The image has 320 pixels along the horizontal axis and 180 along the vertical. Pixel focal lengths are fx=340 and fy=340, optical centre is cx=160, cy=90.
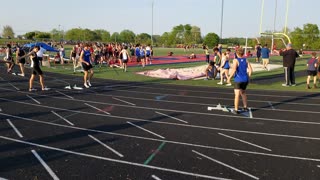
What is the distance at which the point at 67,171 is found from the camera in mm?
5391

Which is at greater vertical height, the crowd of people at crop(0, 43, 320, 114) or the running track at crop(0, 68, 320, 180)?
the crowd of people at crop(0, 43, 320, 114)

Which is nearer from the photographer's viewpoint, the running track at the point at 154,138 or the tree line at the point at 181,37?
the running track at the point at 154,138

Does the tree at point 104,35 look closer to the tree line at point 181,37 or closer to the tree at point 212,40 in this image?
the tree line at point 181,37

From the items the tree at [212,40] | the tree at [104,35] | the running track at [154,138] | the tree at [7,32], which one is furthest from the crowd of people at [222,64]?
the tree at [7,32]

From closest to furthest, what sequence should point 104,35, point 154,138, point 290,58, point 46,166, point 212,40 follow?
point 46,166 → point 154,138 → point 290,58 → point 212,40 → point 104,35

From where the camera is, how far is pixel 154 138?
290 inches

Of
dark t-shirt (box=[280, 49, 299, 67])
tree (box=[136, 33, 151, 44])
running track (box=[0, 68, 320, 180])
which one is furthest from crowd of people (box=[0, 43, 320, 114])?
tree (box=[136, 33, 151, 44])

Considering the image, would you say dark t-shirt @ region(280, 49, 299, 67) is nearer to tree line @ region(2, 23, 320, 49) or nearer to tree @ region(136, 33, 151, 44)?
tree line @ region(2, 23, 320, 49)

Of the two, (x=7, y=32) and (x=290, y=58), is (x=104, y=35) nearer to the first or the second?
(x=7, y=32)

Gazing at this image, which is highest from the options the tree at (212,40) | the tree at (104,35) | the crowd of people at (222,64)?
the tree at (104,35)

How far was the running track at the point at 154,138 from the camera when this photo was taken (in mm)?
5484

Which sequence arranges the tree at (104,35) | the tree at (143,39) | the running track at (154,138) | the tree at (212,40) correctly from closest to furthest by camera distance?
the running track at (154,138) → the tree at (212,40) → the tree at (143,39) → the tree at (104,35)

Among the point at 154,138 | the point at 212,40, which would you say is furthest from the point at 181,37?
the point at 154,138

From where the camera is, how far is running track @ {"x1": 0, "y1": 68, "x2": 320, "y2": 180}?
5484mm
